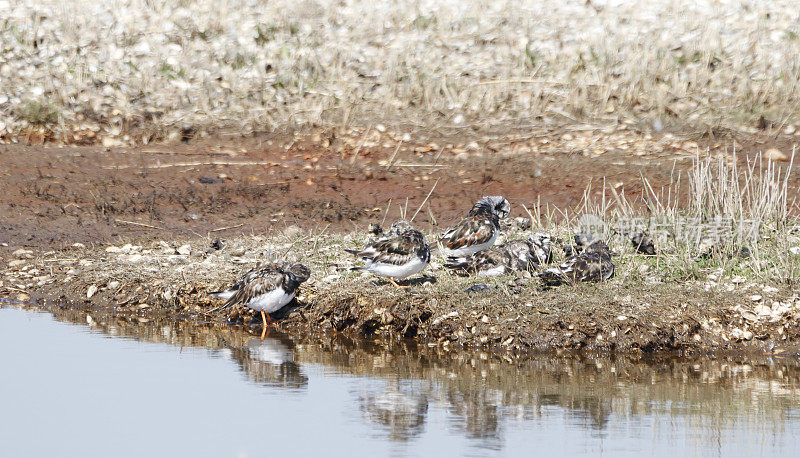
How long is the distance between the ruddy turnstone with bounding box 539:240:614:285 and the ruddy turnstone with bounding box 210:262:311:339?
7.76 ft

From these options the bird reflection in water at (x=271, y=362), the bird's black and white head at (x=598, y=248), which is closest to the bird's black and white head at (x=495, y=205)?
the bird's black and white head at (x=598, y=248)

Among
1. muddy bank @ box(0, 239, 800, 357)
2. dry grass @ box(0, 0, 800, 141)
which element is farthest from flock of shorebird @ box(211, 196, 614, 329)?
dry grass @ box(0, 0, 800, 141)

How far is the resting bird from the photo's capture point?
9.79 m

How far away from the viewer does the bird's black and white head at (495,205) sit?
1109 centimetres

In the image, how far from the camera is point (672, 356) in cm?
825

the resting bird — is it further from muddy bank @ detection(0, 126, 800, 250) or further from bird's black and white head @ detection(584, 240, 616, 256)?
muddy bank @ detection(0, 126, 800, 250)

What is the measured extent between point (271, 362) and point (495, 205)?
4.17 m

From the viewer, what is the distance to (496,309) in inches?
348

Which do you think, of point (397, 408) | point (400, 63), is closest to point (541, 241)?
point (397, 408)

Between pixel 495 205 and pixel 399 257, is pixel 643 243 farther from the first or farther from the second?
pixel 399 257

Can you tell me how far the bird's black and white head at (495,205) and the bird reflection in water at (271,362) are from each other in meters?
3.10

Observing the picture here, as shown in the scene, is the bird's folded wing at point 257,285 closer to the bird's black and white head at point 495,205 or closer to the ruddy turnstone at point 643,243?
the bird's black and white head at point 495,205

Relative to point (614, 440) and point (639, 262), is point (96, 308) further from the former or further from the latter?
point (614, 440)

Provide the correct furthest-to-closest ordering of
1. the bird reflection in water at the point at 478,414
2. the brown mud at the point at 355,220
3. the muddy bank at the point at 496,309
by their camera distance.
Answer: the brown mud at the point at 355,220
the muddy bank at the point at 496,309
the bird reflection in water at the point at 478,414
